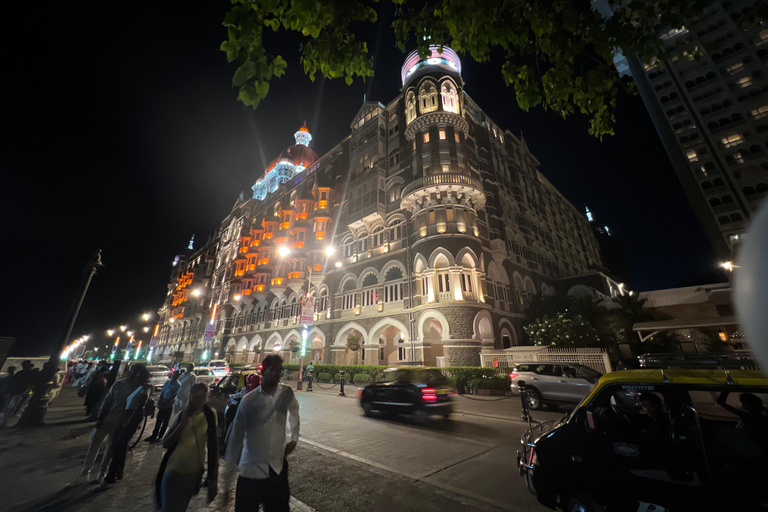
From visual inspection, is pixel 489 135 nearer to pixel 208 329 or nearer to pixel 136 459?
pixel 136 459

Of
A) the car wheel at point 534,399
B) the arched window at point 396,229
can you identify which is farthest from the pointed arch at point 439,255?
the car wheel at point 534,399

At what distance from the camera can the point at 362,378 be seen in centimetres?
2038

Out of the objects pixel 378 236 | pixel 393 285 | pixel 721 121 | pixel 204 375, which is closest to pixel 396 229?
pixel 378 236

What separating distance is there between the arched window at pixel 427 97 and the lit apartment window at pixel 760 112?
141 ft

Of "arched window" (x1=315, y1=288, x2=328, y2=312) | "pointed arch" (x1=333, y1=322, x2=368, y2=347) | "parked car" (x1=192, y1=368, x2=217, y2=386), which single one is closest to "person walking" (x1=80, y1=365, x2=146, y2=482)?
"parked car" (x1=192, y1=368, x2=217, y2=386)

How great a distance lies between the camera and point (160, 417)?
723 centimetres

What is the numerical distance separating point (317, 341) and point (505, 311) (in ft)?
64.0

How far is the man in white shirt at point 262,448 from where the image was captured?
2.78m

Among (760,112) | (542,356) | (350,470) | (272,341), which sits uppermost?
(760,112)

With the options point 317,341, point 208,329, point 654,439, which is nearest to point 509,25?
point 654,439

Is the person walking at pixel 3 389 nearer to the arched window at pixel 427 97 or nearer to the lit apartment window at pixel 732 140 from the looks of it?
the arched window at pixel 427 97

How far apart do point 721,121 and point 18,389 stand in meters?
66.4

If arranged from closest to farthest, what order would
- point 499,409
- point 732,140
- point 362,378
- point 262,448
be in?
1. point 262,448
2. point 499,409
3. point 362,378
4. point 732,140

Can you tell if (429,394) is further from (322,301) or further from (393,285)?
(322,301)
